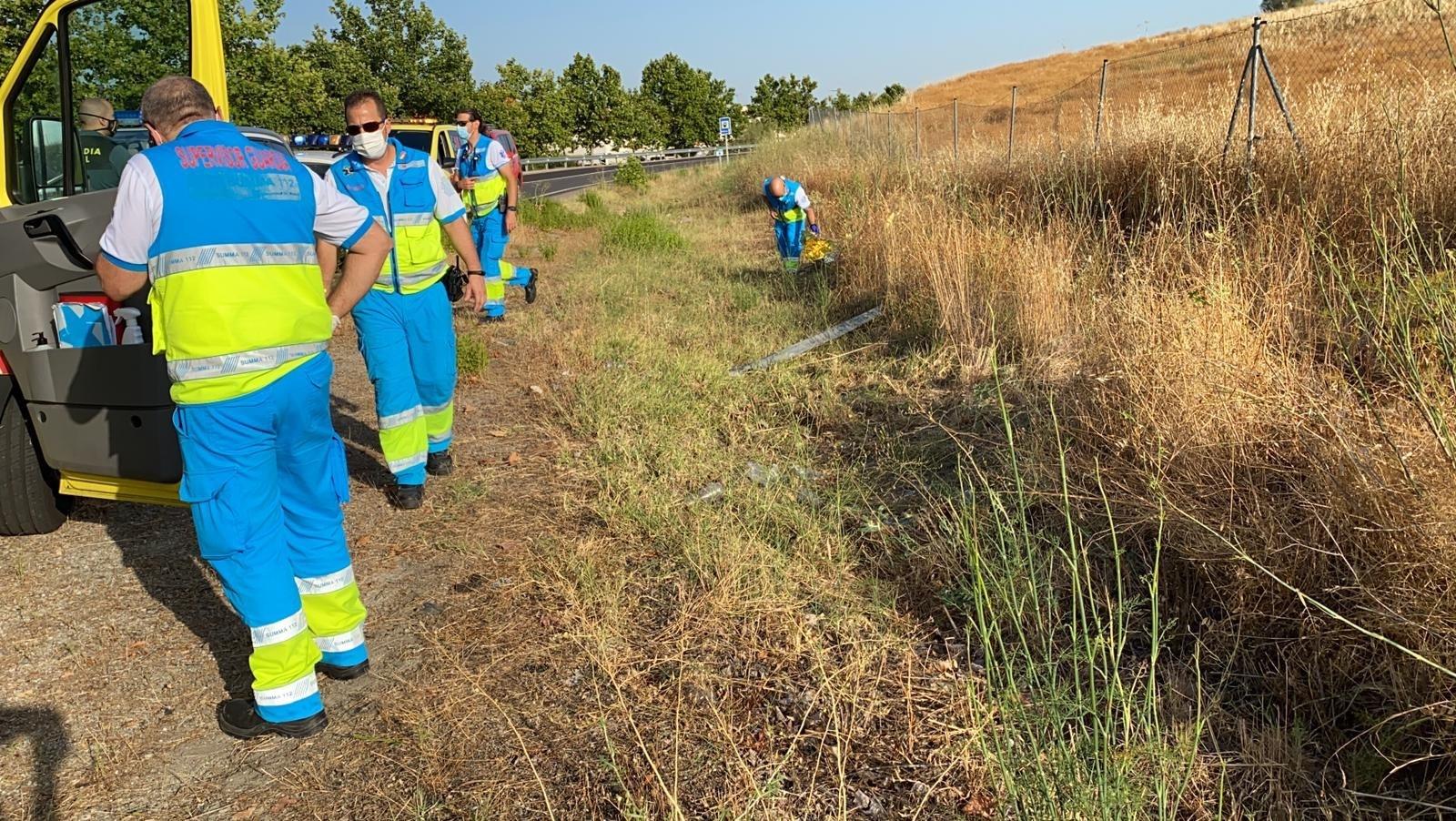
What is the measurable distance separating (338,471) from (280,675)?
2.13ft

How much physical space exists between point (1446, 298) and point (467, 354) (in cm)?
545

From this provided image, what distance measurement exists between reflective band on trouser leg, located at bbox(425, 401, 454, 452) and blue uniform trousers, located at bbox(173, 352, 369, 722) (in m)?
1.56

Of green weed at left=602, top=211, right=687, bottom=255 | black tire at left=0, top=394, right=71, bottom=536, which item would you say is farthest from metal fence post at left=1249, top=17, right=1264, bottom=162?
green weed at left=602, top=211, right=687, bottom=255

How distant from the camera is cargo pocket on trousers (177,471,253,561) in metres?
2.40

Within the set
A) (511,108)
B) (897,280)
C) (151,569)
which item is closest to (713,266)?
(897,280)

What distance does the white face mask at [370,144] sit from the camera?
3971 mm

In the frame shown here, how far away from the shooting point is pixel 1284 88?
277 inches

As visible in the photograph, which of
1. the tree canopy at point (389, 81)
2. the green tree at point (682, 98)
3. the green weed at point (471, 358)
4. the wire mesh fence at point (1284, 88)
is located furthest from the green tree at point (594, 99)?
the green weed at point (471, 358)

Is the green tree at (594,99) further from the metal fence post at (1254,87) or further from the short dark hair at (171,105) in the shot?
the short dark hair at (171,105)

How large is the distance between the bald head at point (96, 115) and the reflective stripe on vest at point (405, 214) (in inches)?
34.5

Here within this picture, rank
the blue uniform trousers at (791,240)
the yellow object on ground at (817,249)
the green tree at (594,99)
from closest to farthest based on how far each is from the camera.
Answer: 1. the yellow object on ground at (817,249)
2. the blue uniform trousers at (791,240)
3. the green tree at (594,99)

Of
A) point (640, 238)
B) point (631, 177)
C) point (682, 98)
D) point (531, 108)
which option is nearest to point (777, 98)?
point (682, 98)

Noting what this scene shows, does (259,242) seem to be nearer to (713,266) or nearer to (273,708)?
(273,708)

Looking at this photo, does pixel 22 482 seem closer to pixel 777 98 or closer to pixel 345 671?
pixel 345 671
